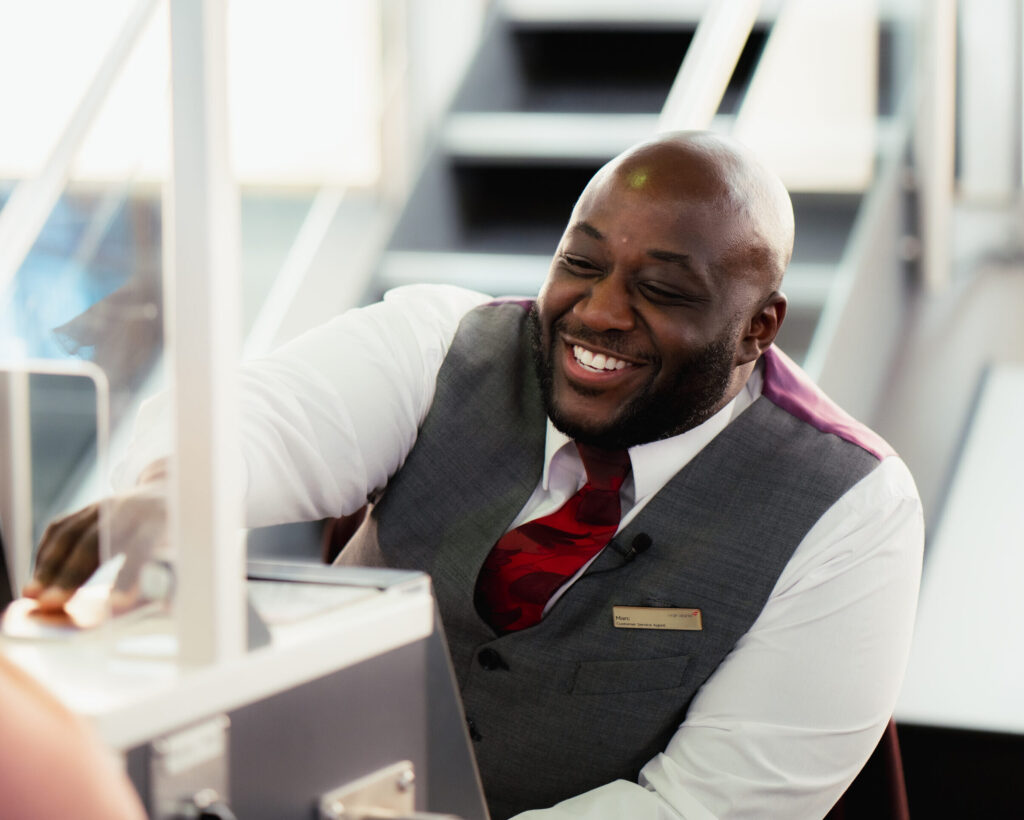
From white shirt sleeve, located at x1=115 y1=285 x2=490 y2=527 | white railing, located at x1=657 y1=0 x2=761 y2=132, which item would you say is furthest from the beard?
white railing, located at x1=657 y1=0 x2=761 y2=132

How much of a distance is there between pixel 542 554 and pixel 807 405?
397 millimetres

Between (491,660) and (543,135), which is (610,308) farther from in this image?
(543,135)

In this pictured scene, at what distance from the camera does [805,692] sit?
1416 millimetres

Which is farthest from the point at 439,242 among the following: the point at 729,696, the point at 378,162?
the point at 729,696

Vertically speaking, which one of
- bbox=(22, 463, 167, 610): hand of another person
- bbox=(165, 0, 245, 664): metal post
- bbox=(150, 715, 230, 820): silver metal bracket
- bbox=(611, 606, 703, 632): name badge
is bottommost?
bbox=(611, 606, 703, 632): name badge

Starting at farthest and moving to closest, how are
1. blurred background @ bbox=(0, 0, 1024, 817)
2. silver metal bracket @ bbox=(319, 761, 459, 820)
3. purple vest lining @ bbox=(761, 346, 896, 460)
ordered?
1. blurred background @ bbox=(0, 0, 1024, 817)
2. purple vest lining @ bbox=(761, 346, 896, 460)
3. silver metal bracket @ bbox=(319, 761, 459, 820)

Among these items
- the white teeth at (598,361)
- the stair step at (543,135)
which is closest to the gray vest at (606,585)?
the white teeth at (598,361)

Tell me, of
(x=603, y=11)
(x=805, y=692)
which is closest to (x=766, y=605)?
(x=805, y=692)

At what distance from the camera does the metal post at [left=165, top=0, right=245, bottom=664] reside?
638 millimetres

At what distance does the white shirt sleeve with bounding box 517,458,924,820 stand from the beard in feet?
0.68

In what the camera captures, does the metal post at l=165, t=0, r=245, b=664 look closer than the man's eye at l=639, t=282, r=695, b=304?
Yes

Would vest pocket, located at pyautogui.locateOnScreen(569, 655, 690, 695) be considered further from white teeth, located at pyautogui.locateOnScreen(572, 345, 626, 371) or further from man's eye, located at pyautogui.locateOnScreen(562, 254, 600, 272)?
man's eye, located at pyautogui.locateOnScreen(562, 254, 600, 272)

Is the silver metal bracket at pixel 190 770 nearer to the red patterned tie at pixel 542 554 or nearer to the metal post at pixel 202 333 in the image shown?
the metal post at pixel 202 333

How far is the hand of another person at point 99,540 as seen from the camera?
687mm
